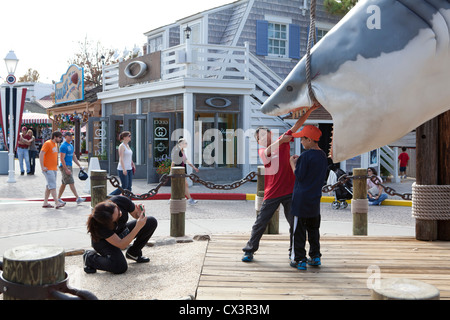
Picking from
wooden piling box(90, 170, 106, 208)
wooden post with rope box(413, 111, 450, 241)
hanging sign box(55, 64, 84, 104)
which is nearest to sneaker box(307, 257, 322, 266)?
wooden post with rope box(413, 111, 450, 241)

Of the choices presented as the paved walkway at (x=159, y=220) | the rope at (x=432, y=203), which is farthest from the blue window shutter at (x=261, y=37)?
the rope at (x=432, y=203)

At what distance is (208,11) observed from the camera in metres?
17.9

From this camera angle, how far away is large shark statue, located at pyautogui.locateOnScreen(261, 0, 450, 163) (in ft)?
5.40

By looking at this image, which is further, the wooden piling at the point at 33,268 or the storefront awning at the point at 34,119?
the storefront awning at the point at 34,119

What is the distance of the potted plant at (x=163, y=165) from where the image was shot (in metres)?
14.8

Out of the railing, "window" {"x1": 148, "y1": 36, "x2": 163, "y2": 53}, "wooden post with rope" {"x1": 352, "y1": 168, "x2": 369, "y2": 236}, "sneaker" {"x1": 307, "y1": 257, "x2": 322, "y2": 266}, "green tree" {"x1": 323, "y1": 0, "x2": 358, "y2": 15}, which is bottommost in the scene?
"sneaker" {"x1": 307, "y1": 257, "x2": 322, "y2": 266}

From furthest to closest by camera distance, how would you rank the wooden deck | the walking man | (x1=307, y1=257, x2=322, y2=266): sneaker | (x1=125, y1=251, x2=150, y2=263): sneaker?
the walking man
(x1=125, y1=251, x2=150, y2=263): sneaker
(x1=307, y1=257, x2=322, y2=266): sneaker
the wooden deck

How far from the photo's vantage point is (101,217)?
4.86m

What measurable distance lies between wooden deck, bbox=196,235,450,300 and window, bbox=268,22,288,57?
13.5 m

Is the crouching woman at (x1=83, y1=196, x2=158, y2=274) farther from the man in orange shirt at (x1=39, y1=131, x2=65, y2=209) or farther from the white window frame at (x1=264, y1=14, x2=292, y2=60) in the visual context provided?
the white window frame at (x1=264, y1=14, x2=292, y2=60)

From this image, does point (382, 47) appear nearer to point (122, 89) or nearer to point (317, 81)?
point (317, 81)

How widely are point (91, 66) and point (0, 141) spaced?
409 inches

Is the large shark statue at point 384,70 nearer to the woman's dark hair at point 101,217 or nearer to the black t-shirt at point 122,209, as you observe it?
the woman's dark hair at point 101,217

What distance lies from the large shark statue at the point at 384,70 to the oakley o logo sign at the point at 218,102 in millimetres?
13286
